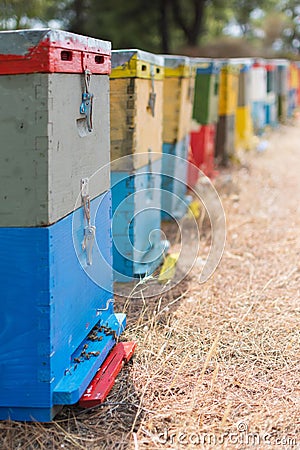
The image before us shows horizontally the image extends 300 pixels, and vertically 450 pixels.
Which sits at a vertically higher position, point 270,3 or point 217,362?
point 270,3

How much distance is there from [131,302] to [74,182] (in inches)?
51.4

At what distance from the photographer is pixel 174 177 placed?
5.18 m

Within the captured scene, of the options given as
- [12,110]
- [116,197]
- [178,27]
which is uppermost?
[178,27]

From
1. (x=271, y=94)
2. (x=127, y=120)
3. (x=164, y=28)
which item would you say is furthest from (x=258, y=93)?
(x=164, y=28)

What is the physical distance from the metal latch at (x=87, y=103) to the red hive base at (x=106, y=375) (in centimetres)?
94

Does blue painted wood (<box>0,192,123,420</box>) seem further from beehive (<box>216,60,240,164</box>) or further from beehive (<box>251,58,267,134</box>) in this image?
beehive (<box>251,58,267,134</box>)

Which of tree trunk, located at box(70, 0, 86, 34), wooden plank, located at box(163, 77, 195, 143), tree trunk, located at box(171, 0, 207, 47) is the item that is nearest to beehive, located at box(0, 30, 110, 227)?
wooden plank, located at box(163, 77, 195, 143)

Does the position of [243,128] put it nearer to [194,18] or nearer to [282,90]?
[282,90]

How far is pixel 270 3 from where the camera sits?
25.7m

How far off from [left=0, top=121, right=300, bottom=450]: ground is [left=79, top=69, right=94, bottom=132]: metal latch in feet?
3.40

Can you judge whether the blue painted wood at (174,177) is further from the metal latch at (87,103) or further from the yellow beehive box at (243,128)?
the yellow beehive box at (243,128)

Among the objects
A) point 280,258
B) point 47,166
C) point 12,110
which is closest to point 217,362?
point 47,166

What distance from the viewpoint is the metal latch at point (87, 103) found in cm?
253

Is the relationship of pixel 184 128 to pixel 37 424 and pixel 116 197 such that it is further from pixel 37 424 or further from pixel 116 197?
pixel 37 424
